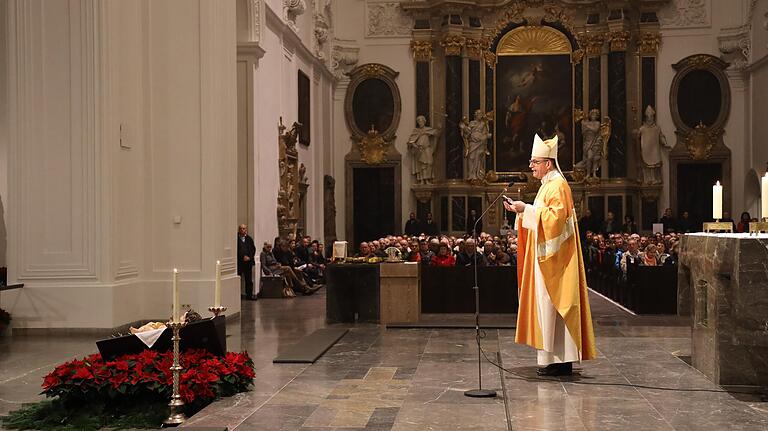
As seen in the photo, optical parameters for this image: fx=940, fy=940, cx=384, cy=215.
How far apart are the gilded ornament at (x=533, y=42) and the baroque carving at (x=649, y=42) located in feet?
7.81

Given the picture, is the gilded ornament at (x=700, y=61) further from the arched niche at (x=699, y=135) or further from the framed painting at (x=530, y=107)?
the framed painting at (x=530, y=107)

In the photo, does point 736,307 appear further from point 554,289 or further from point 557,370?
point 557,370

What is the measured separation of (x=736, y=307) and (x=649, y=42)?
24037mm

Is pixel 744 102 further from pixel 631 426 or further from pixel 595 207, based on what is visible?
pixel 631 426

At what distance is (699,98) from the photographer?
3042cm

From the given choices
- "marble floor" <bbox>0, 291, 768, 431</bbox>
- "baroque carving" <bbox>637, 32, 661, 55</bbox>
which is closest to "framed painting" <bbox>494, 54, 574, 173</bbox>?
"baroque carving" <bbox>637, 32, 661, 55</bbox>

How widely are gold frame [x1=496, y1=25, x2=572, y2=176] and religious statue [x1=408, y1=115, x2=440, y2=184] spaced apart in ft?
7.26

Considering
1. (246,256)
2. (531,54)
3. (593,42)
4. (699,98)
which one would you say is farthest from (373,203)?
(246,256)

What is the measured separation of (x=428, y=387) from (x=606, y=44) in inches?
965

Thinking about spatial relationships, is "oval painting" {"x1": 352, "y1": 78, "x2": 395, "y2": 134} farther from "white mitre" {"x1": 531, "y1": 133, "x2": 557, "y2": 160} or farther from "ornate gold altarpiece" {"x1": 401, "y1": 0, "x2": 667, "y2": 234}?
"white mitre" {"x1": 531, "y1": 133, "x2": 557, "y2": 160}

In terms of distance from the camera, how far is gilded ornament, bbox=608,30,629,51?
30.6 m

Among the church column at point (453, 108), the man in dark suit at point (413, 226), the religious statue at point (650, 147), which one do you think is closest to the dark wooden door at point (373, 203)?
the man in dark suit at point (413, 226)

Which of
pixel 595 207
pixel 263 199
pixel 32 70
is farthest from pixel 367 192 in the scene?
pixel 32 70

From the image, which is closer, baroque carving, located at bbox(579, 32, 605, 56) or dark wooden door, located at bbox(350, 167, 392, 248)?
baroque carving, located at bbox(579, 32, 605, 56)
